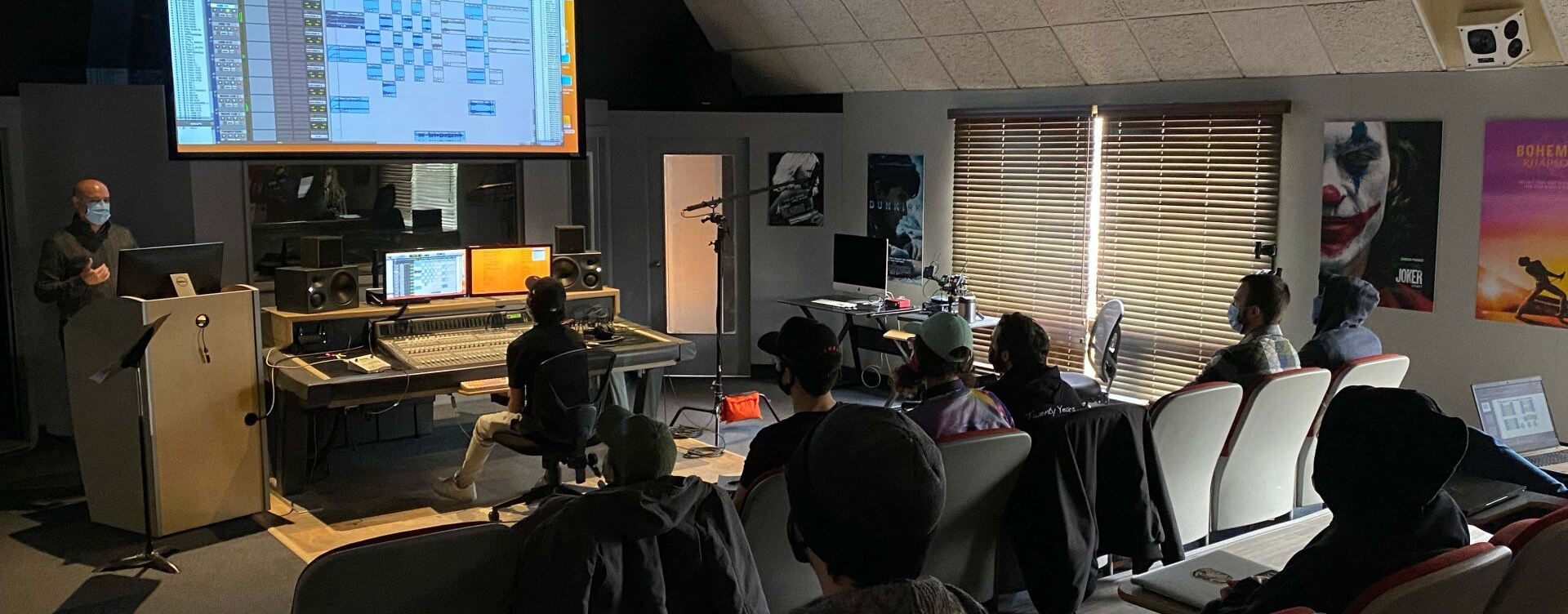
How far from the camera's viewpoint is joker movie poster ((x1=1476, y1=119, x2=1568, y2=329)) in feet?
17.5

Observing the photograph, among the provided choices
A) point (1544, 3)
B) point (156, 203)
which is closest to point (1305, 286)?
point (1544, 3)

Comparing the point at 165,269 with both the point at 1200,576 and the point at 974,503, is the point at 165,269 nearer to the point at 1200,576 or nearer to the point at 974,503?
the point at 974,503

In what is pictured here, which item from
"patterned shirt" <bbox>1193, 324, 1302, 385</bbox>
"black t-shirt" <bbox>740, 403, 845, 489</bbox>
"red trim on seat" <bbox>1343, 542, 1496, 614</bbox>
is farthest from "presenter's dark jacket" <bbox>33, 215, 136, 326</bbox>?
"red trim on seat" <bbox>1343, 542, 1496, 614</bbox>

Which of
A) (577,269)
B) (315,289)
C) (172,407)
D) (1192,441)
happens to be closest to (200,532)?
(172,407)

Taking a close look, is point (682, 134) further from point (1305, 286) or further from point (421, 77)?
point (1305, 286)

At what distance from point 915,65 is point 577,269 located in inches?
110

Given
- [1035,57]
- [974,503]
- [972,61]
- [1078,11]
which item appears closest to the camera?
[974,503]

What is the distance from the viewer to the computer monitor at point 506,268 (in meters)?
6.43

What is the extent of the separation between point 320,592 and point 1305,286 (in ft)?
17.8

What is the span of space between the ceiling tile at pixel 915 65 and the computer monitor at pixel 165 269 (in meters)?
4.37

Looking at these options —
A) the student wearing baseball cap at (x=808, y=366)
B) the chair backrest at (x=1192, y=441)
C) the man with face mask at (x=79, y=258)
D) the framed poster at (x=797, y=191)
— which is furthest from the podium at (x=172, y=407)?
the framed poster at (x=797, y=191)

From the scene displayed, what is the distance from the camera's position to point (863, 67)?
8.52 metres

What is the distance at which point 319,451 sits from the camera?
6152 mm

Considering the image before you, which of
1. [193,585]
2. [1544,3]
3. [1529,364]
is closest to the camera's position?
[193,585]
